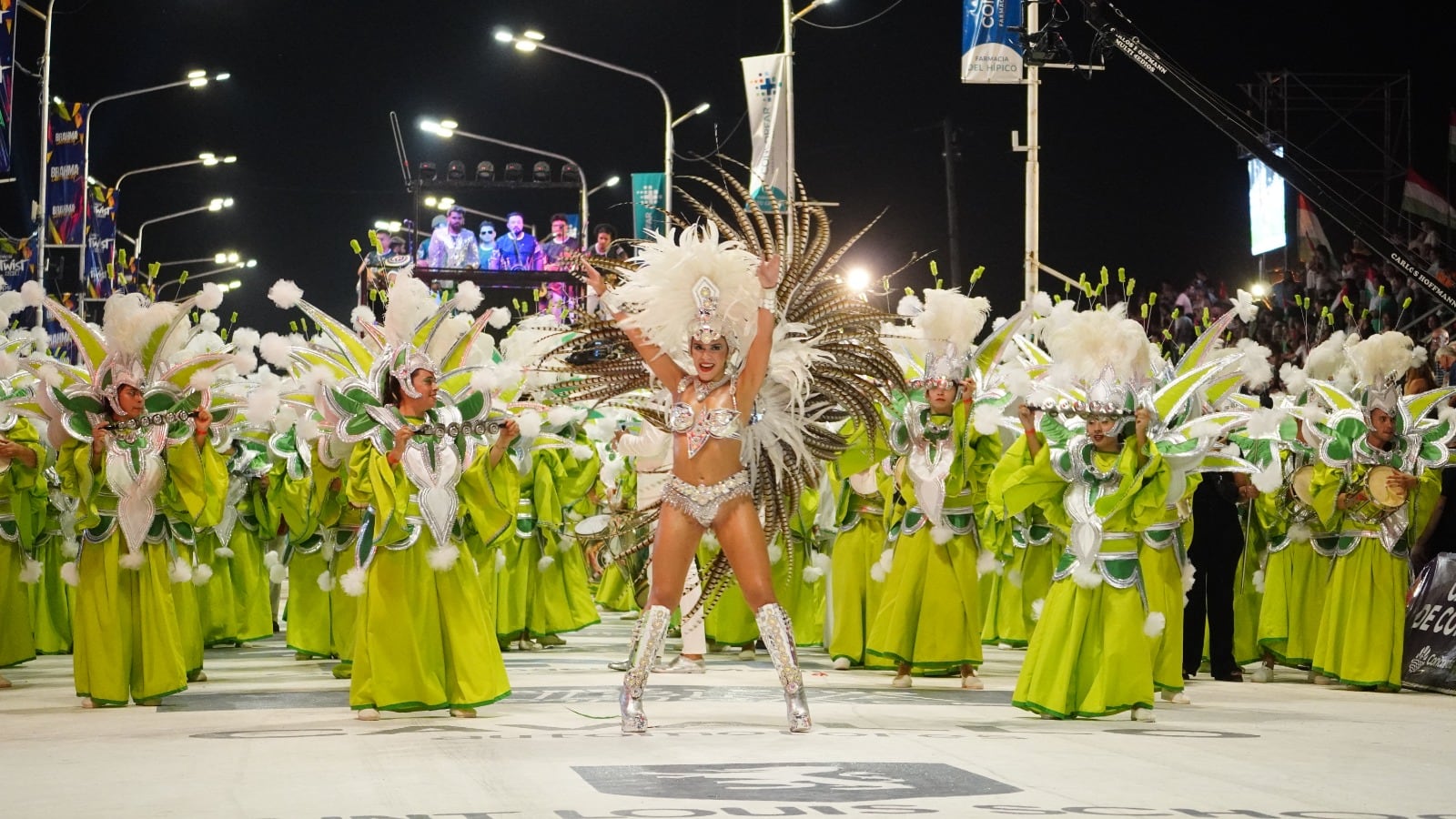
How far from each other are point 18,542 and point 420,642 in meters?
4.21

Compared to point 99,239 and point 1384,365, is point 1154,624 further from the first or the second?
point 99,239

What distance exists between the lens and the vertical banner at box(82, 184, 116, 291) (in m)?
29.1

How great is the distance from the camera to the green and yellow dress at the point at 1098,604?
9.14 m

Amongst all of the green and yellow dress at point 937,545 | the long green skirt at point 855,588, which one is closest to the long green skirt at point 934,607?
the green and yellow dress at point 937,545

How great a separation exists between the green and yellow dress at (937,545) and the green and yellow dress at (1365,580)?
2387mm

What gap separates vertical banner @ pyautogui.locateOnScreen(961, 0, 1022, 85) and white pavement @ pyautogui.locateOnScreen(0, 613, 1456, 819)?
8.62m

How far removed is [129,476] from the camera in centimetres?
1022

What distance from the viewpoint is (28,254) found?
24.4 metres

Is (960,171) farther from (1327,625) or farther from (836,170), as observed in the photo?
(1327,625)

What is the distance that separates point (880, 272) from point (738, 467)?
19.6 meters

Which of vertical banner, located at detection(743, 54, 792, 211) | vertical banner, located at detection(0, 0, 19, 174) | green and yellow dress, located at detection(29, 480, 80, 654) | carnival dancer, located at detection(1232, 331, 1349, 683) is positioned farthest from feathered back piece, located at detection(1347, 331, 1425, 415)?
vertical banner, located at detection(0, 0, 19, 174)

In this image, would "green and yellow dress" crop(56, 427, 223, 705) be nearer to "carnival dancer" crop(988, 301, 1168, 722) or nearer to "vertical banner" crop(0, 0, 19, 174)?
"carnival dancer" crop(988, 301, 1168, 722)

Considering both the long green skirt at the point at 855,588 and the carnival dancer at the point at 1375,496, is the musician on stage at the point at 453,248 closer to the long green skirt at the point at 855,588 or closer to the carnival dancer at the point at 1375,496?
the long green skirt at the point at 855,588

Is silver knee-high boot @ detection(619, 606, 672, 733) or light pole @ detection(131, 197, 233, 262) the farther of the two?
light pole @ detection(131, 197, 233, 262)
